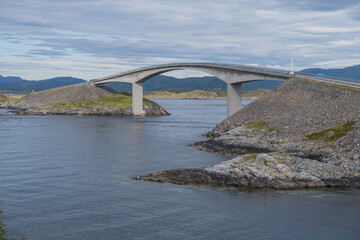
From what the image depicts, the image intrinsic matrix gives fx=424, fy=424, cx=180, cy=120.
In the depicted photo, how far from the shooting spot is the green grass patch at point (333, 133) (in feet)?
145

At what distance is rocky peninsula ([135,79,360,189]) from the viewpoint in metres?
32.9

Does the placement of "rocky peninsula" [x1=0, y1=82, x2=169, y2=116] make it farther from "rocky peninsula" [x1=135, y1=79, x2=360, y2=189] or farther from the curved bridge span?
"rocky peninsula" [x1=135, y1=79, x2=360, y2=189]

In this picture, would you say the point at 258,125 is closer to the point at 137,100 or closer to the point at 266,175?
the point at 266,175

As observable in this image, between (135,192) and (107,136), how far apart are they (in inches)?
1390

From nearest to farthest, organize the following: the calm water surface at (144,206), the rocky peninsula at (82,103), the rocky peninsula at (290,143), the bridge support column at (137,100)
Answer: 1. the calm water surface at (144,206)
2. the rocky peninsula at (290,143)
3. the rocky peninsula at (82,103)
4. the bridge support column at (137,100)

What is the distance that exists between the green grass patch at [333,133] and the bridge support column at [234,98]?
105 ft

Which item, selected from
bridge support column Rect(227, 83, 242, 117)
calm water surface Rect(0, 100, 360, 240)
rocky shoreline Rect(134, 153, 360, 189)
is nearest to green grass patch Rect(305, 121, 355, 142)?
rocky shoreline Rect(134, 153, 360, 189)

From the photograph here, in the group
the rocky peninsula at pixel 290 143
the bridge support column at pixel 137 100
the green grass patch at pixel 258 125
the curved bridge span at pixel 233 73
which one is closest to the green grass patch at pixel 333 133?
the rocky peninsula at pixel 290 143

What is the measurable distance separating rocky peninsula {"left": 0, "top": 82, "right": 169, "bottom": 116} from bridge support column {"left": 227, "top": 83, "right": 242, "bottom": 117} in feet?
139

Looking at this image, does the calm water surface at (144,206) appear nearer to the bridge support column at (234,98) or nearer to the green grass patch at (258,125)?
the green grass patch at (258,125)

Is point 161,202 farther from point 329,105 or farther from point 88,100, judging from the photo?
point 88,100

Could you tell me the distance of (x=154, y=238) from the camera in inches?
867

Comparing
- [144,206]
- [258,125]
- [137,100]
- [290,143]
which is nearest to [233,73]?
[258,125]

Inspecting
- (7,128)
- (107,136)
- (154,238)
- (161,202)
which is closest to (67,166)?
(161,202)
